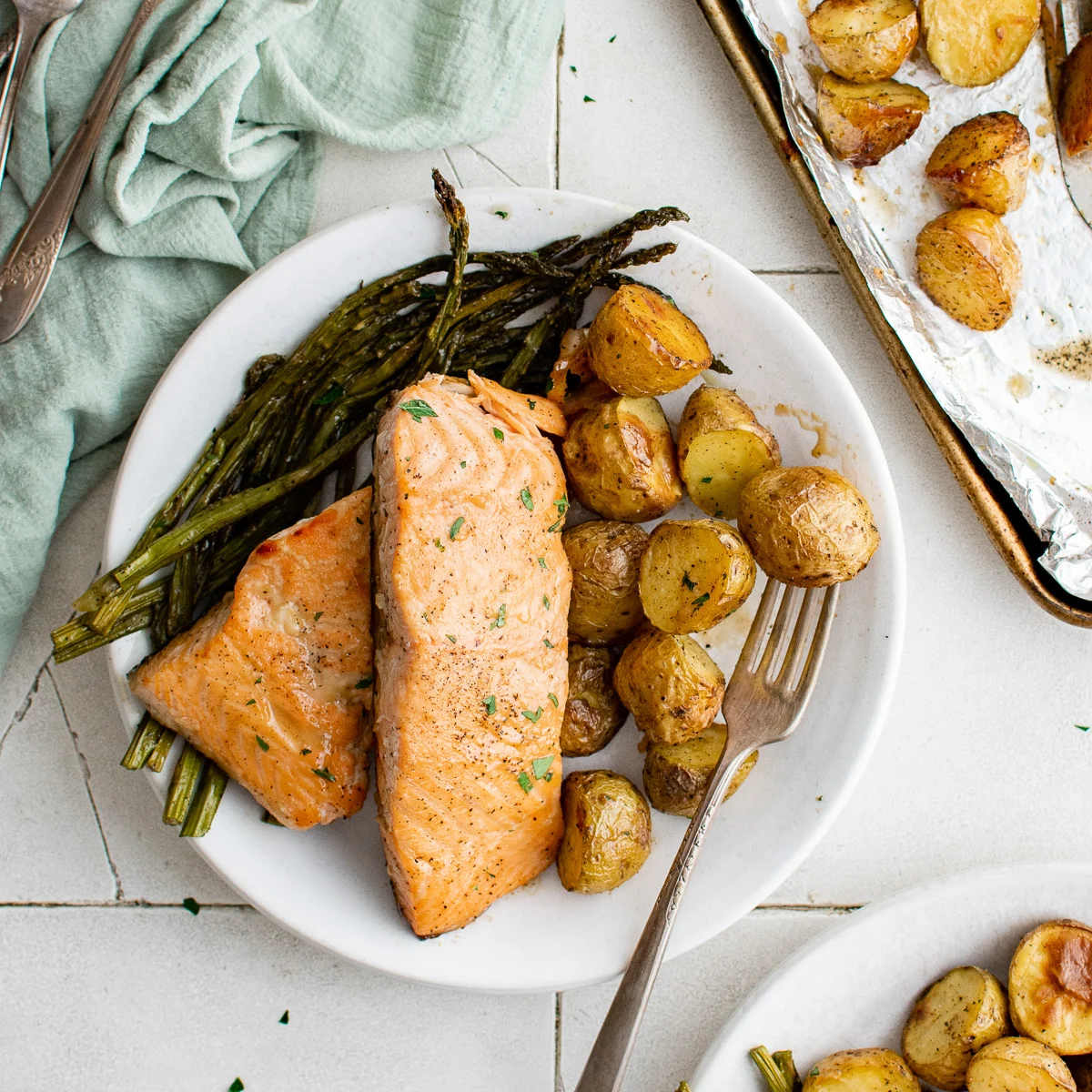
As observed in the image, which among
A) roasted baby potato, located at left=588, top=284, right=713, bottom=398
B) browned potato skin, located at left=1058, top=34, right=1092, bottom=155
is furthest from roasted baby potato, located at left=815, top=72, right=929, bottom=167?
roasted baby potato, located at left=588, top=284, right=713, bottom=398

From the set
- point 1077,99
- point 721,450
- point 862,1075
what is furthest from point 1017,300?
point 862,1075

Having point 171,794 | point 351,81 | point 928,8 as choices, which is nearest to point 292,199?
point 351,81

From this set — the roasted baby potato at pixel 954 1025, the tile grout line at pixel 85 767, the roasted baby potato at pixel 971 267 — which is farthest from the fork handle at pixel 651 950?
the tile grout line at pixel 85 767

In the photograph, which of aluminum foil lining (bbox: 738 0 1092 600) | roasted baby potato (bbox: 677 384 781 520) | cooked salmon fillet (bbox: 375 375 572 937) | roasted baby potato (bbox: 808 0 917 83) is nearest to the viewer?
cooked salmon fillet (bbox: 375 375 572 937)

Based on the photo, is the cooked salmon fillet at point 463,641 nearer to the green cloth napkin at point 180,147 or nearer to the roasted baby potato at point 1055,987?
the green cloth napkin at point 180,147

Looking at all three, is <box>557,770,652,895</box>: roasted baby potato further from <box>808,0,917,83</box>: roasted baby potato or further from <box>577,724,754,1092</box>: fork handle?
<box>808,0,917,83</box>: roasted baby potato

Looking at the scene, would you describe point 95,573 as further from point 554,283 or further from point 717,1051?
point 717,1051
